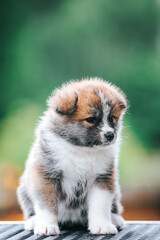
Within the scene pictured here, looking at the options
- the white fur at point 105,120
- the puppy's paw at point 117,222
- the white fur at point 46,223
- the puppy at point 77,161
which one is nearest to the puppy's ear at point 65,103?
the puppy at point 77,161

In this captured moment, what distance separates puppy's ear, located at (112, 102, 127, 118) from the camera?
194cm

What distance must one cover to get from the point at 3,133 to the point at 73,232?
7.18ft

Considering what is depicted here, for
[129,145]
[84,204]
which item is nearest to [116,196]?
[84,204]

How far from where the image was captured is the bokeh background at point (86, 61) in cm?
398

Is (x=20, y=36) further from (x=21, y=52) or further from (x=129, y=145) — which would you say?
(x=129, y=145)

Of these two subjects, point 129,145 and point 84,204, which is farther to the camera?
point 129,145

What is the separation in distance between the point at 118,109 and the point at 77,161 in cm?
31

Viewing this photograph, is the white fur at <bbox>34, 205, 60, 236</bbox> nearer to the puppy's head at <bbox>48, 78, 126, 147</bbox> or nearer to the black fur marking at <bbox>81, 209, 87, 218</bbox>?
the black fur marking at <bbox>81, 209, 87, 218</bbox>

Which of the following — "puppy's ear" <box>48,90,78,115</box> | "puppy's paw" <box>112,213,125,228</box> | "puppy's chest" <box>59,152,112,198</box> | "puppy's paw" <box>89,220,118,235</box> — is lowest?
"puppy's paw" <box>89,220,118,235</box>

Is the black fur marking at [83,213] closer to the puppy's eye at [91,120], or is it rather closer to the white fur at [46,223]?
the white fur at [46,223]

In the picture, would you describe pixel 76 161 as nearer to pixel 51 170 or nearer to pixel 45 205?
pixel 51 170

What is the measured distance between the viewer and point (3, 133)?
400 centimetres

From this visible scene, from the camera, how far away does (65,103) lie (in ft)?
6.25

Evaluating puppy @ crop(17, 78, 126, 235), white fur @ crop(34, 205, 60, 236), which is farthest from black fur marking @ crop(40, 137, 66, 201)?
white fur @ crop(34, 205, 60, 236)
